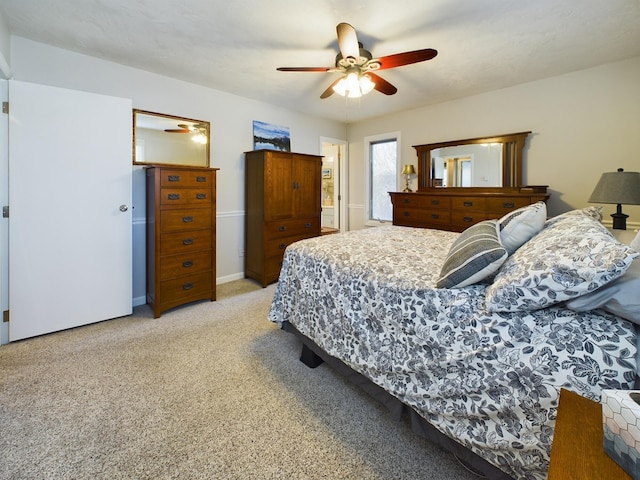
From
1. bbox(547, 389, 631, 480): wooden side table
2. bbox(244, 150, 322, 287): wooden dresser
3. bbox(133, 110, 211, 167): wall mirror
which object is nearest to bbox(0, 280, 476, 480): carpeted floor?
bbox(547, 389, 631, 480): wooden side table

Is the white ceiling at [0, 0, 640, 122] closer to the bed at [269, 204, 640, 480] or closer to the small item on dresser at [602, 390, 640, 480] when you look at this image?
the bed at [269, 204, 640, 480]

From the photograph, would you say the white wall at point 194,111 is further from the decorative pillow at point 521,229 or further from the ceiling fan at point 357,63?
the decorative pillow at point 521,229

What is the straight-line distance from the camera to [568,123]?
3.35 metres

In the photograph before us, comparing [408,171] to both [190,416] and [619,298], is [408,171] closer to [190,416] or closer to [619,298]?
[619,298]

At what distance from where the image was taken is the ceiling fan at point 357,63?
2.09 metres

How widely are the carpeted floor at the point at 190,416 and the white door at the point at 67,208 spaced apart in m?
0.33

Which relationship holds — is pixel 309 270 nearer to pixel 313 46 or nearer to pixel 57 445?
pixel 57 445

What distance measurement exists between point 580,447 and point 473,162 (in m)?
4.02

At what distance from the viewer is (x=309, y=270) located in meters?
2.05

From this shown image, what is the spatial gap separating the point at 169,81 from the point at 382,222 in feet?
12.1

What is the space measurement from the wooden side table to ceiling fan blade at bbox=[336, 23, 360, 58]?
7.29 ft

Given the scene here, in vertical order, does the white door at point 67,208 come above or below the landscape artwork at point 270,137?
below

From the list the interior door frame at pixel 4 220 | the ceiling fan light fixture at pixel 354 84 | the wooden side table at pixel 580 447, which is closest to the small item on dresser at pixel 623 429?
the wooden side table at pixel 580 447

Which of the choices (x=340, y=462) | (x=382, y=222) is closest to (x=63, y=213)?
(x=340, y=462)
